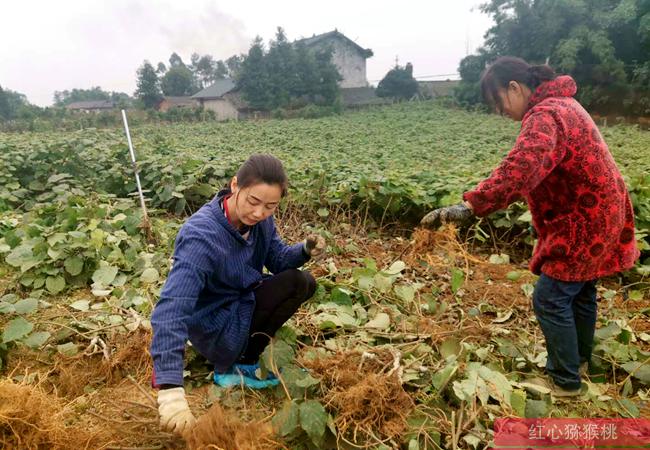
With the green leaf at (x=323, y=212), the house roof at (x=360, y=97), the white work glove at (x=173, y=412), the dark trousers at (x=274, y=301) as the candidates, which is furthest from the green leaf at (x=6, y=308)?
the house roof at (x=360, y=97)

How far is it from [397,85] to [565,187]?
32.7 metres

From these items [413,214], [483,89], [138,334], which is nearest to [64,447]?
[138,334]

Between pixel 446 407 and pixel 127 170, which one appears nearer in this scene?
pixel 446 407

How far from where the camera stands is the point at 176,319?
138 cm

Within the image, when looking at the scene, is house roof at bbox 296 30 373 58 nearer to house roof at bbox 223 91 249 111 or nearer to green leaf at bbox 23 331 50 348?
house roof at bbox 223 91 249 111

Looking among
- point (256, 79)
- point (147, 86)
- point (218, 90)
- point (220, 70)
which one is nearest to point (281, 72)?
point (256, 79)

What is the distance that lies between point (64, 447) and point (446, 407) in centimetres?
133

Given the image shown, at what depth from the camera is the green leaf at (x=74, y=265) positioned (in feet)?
8.86

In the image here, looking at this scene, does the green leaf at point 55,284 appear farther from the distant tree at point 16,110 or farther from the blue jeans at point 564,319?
the distant tree at point 16,110

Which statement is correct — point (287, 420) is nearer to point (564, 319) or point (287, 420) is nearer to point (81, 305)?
point (564, 319)

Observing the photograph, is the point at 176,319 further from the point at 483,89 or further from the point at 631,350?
the point at 631,350

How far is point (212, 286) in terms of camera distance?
1.71 m

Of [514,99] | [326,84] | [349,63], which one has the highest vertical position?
[349,63]

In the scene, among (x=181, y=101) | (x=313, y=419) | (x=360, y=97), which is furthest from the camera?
(x=181, y=101)
